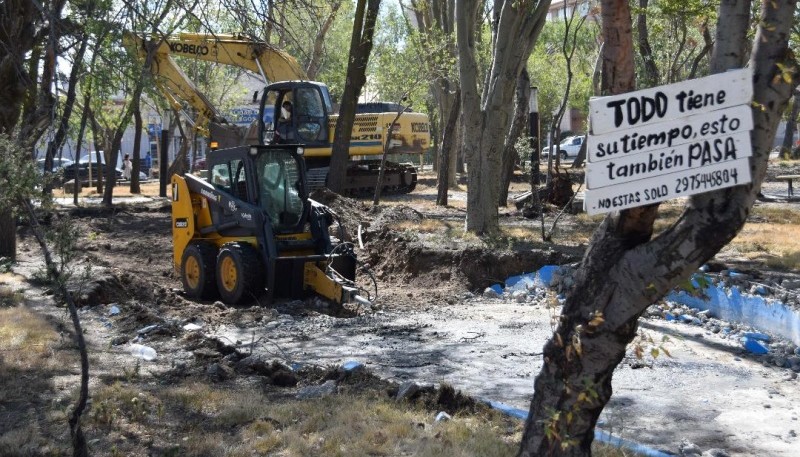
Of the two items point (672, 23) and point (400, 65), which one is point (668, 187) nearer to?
point (672, 23)

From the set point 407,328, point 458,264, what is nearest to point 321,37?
point 458,264

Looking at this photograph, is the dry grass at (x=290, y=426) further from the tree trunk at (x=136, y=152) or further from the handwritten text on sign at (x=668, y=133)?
the tree trunk at (x=136, y=152)

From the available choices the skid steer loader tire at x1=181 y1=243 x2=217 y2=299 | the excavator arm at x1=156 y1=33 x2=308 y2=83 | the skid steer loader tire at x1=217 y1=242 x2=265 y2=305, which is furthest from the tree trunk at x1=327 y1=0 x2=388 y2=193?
the skid steer loader tire at x1=217 y1=242 x2=265 y2=305

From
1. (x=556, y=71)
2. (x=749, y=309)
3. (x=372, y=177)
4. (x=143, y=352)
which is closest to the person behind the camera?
(x=143, y=352)

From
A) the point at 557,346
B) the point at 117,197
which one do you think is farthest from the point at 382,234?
the point at 117,197

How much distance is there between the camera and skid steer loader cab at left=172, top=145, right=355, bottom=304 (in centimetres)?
1365

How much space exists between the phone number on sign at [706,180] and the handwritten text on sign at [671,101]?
313mm

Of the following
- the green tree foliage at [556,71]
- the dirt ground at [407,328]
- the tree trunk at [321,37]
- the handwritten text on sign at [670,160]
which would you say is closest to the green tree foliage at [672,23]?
the dirt ground at [407,328]

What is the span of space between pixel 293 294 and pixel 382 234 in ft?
16.2

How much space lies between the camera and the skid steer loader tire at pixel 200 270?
Answer: 47.3 ft

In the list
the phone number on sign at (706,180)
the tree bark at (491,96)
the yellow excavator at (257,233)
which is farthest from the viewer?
the tree bark at (491,96)

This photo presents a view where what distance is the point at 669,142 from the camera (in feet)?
15.4

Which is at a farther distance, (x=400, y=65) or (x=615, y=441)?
(x=400, y=65)

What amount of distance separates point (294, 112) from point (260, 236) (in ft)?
39.9
